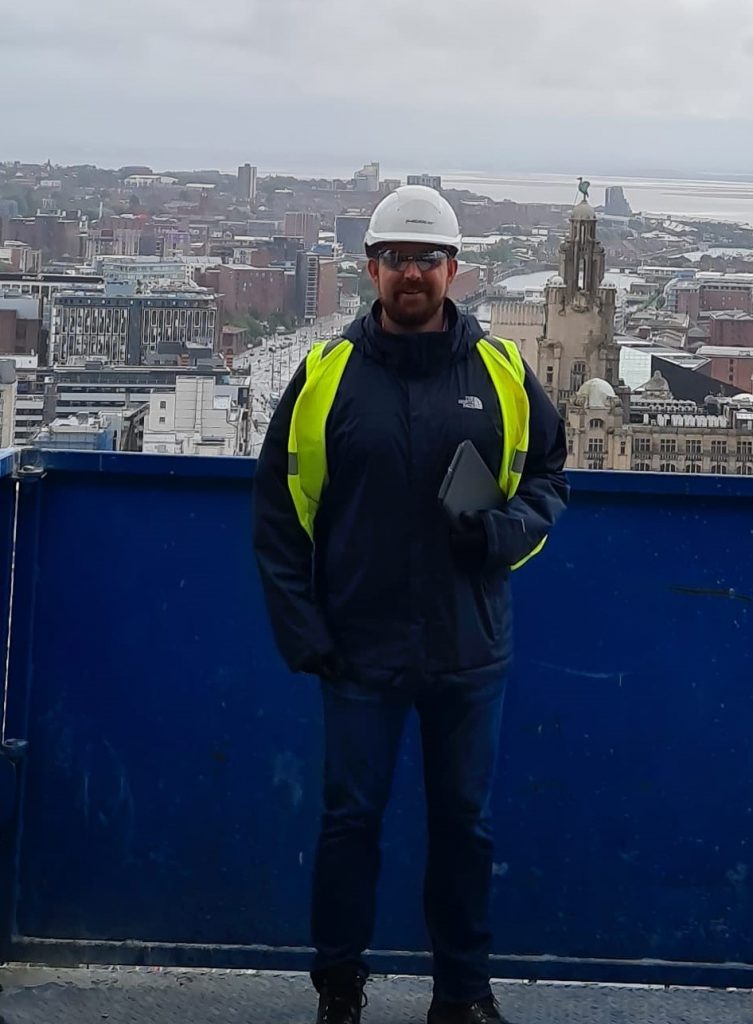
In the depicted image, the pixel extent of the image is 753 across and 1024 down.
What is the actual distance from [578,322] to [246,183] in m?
10.6

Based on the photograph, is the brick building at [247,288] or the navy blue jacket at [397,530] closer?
the navy blue jacket at [397,530]

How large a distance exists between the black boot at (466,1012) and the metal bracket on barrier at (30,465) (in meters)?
1.25

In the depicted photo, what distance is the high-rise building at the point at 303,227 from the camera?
54.2 ft

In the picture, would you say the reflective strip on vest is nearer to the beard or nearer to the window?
the beard

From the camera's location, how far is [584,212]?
21.9 m

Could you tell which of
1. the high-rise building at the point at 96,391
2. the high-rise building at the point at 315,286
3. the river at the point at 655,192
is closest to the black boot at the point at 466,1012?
the high-rise building at the point at 96,391

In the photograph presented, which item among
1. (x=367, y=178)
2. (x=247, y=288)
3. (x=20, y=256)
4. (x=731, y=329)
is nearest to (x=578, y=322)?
(x=731, y=329)

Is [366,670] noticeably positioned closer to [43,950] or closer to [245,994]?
[245,994]

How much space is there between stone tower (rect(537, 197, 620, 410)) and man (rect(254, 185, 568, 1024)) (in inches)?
891

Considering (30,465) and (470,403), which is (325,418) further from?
(30,465)

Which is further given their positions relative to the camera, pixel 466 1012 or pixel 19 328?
pixel 19 328

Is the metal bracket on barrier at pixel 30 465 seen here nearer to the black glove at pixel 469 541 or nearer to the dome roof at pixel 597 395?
the black glove at pixel 469 541

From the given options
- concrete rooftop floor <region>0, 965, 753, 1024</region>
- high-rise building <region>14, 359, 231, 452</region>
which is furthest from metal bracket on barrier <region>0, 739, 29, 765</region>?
high-rise building <region>14, 359, 231, 452</region>

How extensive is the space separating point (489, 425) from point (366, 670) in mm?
452
